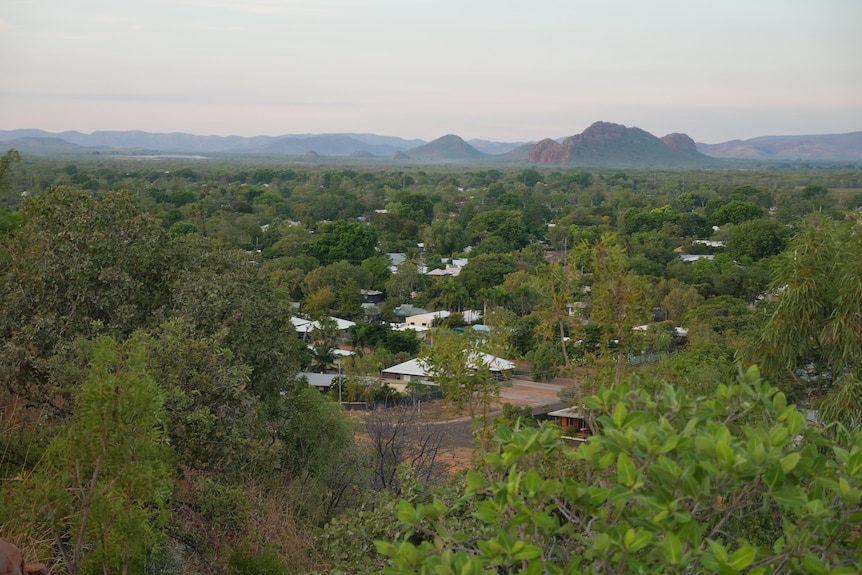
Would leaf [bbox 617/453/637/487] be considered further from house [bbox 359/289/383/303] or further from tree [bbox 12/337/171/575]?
house [bbox 359/289/383/303]

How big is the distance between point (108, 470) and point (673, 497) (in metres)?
2.59

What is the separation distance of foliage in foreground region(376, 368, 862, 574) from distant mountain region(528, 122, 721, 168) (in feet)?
557

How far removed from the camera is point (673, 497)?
2029mm

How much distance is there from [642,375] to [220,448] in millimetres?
3260

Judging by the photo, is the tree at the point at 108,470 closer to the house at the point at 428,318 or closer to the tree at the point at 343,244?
the house at the point at 428,318

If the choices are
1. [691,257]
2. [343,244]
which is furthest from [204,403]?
[691,257]

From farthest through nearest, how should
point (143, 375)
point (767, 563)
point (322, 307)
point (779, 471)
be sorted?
point (322, 307), point (143, 375), point (767, 563), point (779, 471)

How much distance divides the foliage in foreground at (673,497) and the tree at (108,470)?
1.58 metres

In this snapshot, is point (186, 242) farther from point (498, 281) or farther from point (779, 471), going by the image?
point (498, 281)

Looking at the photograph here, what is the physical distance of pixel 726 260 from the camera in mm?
36219

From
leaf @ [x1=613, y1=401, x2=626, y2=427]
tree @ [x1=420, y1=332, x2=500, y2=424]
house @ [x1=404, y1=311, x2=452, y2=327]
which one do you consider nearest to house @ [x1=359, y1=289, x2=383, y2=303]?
house @ [x1=404, y1=311, x2=452, y2=327]

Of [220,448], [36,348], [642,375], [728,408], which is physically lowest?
[220,448]

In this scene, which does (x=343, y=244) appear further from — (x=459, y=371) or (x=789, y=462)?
(x=789, y=462)

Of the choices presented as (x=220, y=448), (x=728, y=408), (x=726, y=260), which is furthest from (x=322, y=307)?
(x=728, y=408)
